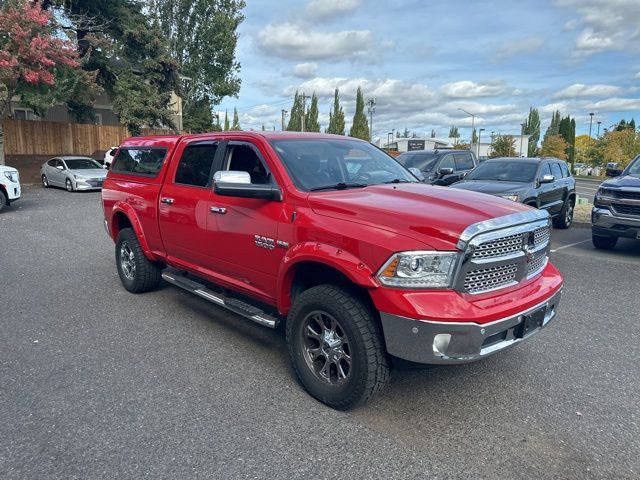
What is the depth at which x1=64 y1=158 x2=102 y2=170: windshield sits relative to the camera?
19750mm

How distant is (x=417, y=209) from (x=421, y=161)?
10343 mm

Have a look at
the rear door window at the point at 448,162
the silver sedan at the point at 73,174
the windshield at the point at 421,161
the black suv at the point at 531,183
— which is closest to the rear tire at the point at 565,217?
the black suv at the point at 531,183

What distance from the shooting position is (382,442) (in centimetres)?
303

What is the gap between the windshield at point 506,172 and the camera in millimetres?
10250

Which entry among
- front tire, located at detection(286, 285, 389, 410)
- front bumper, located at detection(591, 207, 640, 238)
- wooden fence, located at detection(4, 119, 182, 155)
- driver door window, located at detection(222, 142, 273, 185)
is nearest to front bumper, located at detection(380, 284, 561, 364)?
front tire, located at detection(286, 285, 389, 410)

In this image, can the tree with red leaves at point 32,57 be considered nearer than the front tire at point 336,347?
No

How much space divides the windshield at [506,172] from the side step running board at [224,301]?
7524 millimetres

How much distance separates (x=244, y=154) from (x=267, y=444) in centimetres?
249

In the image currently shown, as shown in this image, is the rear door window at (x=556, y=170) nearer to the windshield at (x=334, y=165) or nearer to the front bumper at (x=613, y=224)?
the front bumper at (x=613, y=224)

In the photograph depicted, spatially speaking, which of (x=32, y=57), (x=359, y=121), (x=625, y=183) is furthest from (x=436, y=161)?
(x=359, y=121)

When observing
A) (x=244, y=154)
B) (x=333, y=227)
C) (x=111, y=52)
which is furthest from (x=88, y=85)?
(x=333, y=227)

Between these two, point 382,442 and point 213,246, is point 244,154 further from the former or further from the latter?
point 382,442

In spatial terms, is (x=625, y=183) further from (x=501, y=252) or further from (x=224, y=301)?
(x=224, y=301)

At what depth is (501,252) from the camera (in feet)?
10.6
